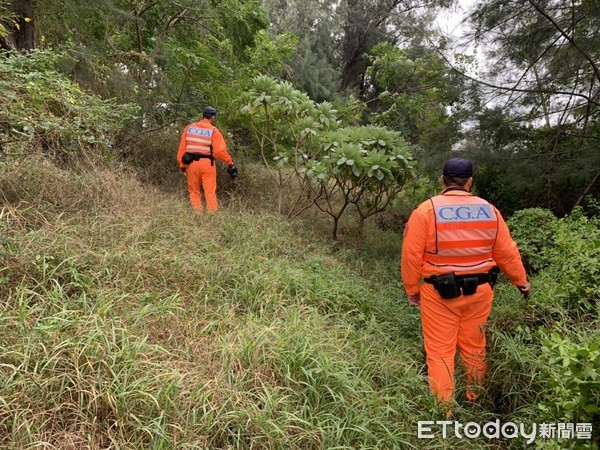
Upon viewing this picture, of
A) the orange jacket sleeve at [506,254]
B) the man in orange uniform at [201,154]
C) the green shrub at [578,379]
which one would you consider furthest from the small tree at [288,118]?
the green shrub at [578,379]

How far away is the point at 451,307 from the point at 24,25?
5929mm

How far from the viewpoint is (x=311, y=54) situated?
14953 millimetres

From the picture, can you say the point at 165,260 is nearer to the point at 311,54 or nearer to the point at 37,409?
the point at 37,409

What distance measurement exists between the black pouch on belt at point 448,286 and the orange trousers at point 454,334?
0.06 m

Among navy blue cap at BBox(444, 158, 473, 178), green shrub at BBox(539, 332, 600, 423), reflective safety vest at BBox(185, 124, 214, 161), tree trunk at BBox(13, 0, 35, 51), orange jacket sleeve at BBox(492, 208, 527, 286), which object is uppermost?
tree trunk at BBox(13, 0, 35, 51)

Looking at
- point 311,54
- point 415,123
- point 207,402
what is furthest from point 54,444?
point 311,54

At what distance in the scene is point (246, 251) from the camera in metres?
3.77

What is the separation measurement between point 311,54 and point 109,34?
1023cm

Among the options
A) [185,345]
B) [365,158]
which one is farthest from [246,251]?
[365,158]

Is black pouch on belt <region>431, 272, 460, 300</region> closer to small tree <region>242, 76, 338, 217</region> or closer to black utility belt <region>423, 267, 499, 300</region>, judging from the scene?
black utility belt <region>423, 267, 499, 300</region>

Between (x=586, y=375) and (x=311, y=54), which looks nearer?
(x=586, y=375)

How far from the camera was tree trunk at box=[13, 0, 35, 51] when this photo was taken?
4.48 m

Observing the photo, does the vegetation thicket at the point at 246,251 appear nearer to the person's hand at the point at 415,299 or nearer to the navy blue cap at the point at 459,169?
the person's hand at the point at 415,299

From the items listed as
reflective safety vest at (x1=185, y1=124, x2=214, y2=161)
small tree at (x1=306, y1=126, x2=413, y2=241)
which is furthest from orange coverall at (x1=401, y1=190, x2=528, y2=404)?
reflective safety vest at (x1=185, y1=124, x2=214, y2=161)
